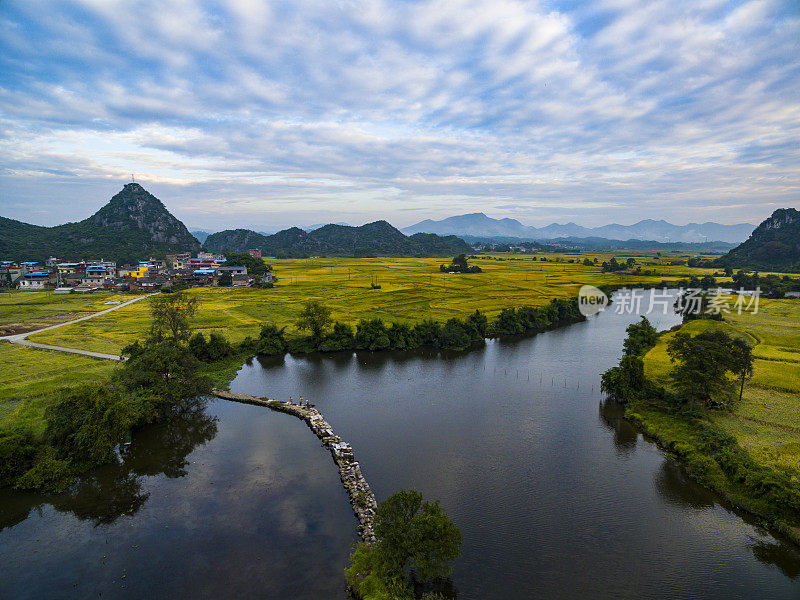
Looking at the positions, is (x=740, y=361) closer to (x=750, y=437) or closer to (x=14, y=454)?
(x=750, y=437)

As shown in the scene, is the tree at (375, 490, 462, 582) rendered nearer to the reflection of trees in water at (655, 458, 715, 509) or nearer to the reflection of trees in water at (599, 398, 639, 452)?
the reflection of trees in water at (655, 458, 715, 509)

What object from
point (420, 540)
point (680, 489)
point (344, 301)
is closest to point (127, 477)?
point (420, 540)

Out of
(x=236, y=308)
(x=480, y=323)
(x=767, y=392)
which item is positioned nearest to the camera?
(x=767, y=392)

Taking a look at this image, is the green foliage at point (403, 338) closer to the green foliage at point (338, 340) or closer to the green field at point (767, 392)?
the green foliage at point (338, 340)

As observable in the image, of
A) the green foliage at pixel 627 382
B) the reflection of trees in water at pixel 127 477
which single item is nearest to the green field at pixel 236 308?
the reflection of trees in water at pixel 127 477

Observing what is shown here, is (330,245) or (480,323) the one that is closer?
(480,323)

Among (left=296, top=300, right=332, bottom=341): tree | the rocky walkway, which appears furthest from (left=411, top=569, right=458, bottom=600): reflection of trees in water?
(left=296, top=300, right=332, bottom=341): tree
